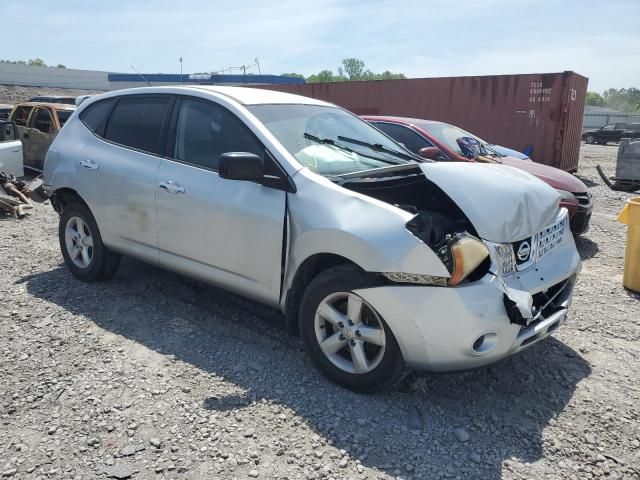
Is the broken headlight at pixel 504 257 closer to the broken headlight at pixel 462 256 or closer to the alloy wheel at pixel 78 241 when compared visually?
the broken headlight at pixel 462 256

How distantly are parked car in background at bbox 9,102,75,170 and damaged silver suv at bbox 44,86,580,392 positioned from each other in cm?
793

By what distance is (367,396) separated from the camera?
10.3 ft

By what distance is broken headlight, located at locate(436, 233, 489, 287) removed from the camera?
2803mm

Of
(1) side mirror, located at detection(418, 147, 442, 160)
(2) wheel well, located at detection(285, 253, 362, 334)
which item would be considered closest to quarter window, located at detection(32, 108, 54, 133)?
(1) side mirror, located at detection(418, 147, 442, 160)

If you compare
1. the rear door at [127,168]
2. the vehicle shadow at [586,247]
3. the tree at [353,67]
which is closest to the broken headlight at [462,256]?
the rear door at [127,168]

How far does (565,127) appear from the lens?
1265cm

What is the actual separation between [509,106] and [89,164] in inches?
440

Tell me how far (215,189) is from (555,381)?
2.63m

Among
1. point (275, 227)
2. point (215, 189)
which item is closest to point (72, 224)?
point (215, 189)

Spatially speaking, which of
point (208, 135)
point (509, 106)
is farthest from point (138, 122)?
point (509, 106)

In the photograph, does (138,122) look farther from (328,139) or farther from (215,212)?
(328,139)

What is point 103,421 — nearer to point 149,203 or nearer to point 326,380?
point 326,380

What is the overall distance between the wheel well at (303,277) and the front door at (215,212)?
13 centimetres

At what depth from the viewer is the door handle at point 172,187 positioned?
12.8ft
